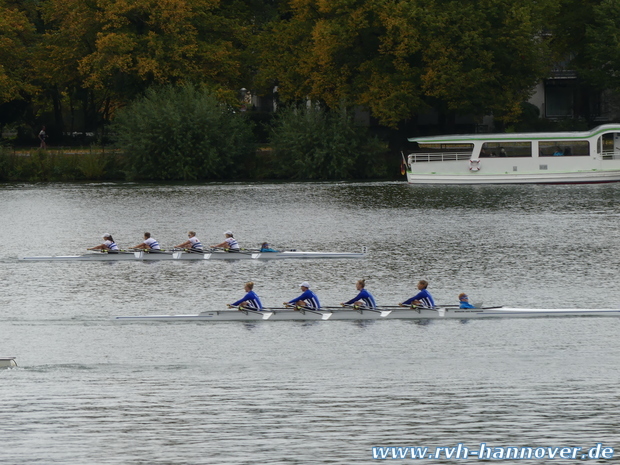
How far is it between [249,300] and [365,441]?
43.0 feet

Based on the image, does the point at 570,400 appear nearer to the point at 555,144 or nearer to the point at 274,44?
the point at 555,144

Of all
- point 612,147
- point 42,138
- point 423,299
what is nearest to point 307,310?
point 423,299

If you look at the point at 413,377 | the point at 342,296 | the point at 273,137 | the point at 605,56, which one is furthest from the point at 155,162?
the point at 413,377

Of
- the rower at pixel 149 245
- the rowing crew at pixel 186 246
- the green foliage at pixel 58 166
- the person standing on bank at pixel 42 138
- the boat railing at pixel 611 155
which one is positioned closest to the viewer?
the rowing crew at pixel 186 246

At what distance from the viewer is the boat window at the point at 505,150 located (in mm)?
89312

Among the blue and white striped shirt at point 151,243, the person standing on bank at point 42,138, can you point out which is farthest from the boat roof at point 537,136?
the blue and white striped shirt at point 151,243

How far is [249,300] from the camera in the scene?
131 ft

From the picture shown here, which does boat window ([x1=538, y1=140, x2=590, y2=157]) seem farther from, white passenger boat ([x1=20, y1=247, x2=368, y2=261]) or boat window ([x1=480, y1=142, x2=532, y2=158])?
white passenger boat ([x1=20, y1=247, x2=368, y2=261])

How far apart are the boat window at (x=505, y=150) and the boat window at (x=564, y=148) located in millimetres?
1175

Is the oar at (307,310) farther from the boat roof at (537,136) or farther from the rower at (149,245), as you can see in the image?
the boat roof at (537,136)

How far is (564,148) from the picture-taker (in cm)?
8888

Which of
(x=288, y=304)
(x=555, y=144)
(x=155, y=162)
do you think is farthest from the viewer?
(x=155, y=162)

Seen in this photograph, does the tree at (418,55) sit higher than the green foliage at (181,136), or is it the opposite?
the tree at (418,55)

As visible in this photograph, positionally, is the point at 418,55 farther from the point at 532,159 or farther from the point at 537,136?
the point at 532,159
